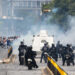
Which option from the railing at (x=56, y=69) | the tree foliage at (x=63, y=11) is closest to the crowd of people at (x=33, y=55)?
the railing at (x=56, y=69)

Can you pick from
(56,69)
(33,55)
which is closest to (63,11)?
(33,55)

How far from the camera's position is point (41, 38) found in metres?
52.8

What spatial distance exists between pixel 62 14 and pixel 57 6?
4.41 meters

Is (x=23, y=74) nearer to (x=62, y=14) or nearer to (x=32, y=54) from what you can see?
(x=32, y=54)

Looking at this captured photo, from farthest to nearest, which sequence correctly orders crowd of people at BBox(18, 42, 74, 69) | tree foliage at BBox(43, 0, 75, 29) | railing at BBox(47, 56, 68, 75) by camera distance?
tree foliage at BBox(43, 0, 75, 29), crowd of people at BBox(18, 42, 74, 69), railing at BBox(47, 56, 68, 75)

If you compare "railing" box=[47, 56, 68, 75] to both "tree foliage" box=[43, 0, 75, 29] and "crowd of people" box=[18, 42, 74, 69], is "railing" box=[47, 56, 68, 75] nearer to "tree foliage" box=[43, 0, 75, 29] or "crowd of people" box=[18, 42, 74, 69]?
"crowd of people" box=[18, 42, 74, 69]

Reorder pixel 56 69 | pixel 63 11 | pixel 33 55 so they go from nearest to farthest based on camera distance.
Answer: pixel 56 69, pixel 33 55, pixel 63 11

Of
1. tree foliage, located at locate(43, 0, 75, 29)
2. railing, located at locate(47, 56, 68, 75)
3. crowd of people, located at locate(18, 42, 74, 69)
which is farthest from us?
tree foliage, located at locate(43, 0, 75, 29)

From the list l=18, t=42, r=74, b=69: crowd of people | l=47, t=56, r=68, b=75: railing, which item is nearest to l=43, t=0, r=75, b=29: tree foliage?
l=18, t=42, r=74, b=69: crowd of people

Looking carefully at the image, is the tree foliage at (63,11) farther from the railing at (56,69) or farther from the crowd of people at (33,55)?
the railing at (56,69)

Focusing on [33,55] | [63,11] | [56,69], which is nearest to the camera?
[56,69]

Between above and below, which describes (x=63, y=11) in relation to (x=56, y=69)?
below

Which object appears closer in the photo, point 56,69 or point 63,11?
point 56,69

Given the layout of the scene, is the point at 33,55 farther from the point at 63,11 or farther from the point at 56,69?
the point at 63,11
